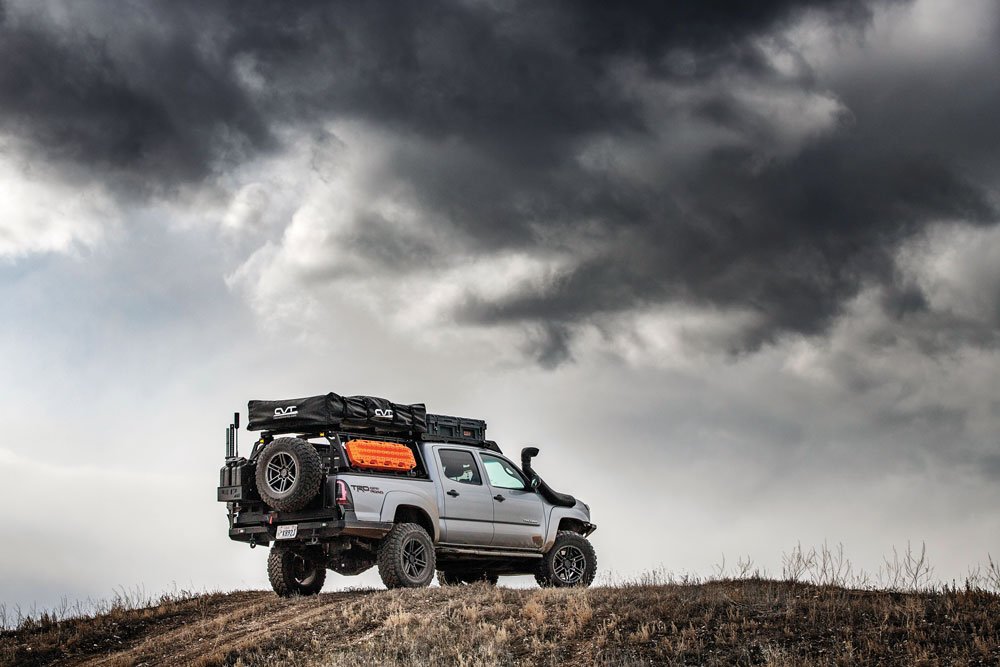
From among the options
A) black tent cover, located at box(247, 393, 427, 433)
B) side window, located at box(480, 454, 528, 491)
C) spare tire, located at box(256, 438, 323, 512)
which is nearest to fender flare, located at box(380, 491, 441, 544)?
spare tire, located at box(256, 438, 323, 512)

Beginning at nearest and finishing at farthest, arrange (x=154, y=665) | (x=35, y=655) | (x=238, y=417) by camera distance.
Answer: (x=154, y=665) → (x=35, y=655) → (x=238, y=417)

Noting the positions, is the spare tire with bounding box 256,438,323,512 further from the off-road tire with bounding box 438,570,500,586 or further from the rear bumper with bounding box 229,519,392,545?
the off-road tire with bounding box 438,570,500,586

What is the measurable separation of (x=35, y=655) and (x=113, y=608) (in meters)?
2.19

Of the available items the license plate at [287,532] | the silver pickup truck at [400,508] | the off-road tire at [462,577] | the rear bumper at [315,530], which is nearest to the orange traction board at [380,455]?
the silver pickup truck at [400,508]

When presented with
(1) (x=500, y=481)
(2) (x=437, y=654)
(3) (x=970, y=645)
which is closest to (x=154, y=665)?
(2) (x=437, y=654)

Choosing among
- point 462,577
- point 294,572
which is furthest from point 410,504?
point 462,577

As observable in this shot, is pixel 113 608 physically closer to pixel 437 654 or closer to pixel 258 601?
pixel 258 601

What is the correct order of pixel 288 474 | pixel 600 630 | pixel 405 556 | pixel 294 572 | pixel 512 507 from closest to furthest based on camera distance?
pixel 600 630, pixel 288 474, pixel 405 556, pixel 294 572, pixel 512 507

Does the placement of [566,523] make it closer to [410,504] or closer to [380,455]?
[410,504]

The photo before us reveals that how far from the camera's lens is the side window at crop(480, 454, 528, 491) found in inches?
720

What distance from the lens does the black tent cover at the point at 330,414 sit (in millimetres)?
16906

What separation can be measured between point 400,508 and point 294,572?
2202 mm

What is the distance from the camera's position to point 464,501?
57.8ft

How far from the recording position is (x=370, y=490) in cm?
→ 1650
